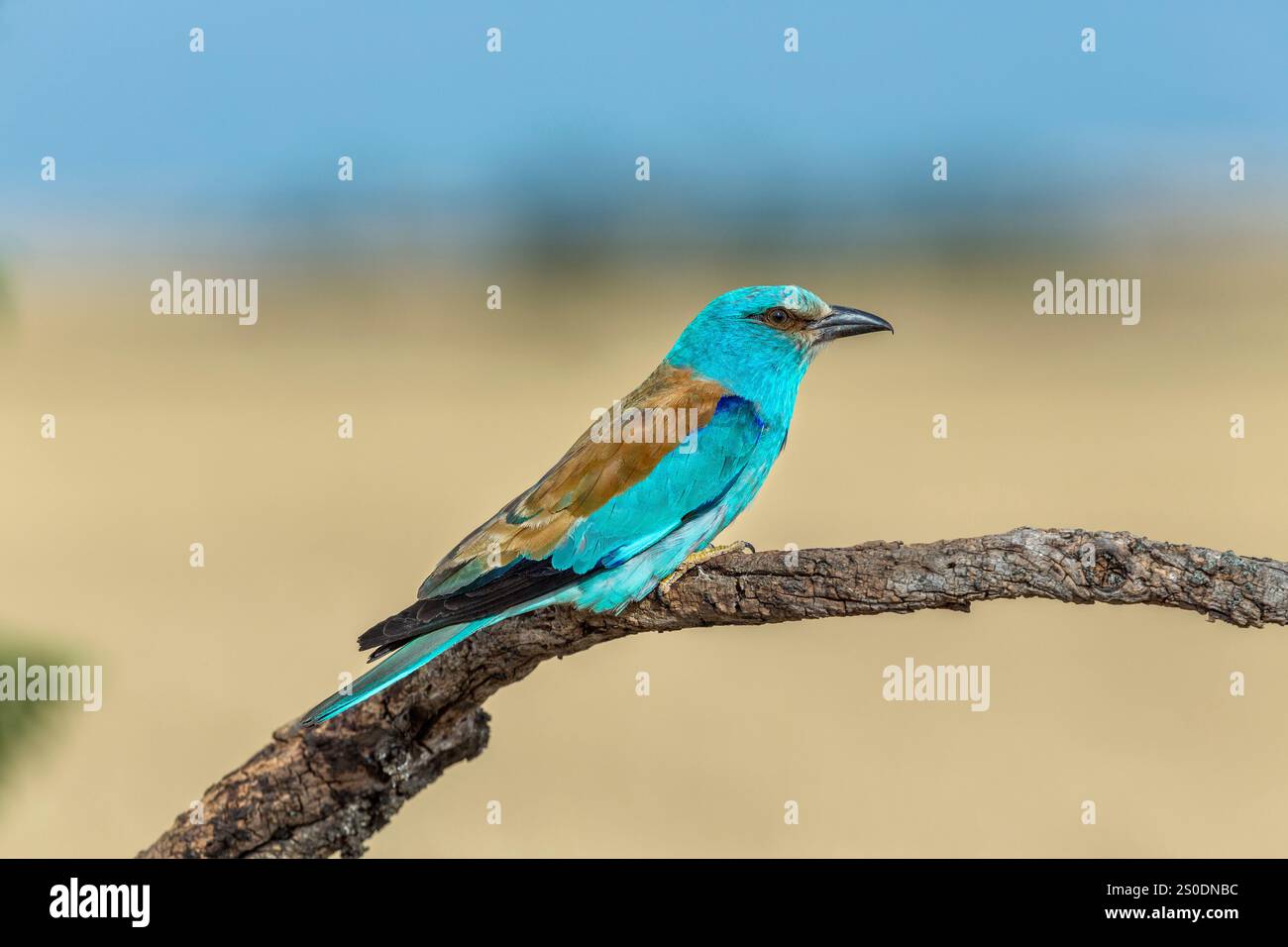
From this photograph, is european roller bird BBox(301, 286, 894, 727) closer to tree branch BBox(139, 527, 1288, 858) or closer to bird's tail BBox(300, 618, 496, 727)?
bird's tail BBox(300, 618, 496, 727)

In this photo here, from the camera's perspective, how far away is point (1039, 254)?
66.1 feet

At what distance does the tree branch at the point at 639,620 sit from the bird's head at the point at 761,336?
2.28 ft

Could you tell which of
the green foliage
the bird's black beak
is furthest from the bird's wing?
the green foliage

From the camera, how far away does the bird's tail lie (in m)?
3.52

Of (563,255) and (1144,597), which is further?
(563,255)

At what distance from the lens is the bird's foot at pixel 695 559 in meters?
4.02

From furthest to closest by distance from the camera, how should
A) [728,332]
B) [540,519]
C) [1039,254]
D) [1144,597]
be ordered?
[1039,254] < [728,332] < [540,519] < [1144,597]

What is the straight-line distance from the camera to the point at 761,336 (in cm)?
434

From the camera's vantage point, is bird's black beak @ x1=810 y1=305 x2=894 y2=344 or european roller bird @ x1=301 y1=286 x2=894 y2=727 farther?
bird's black beak @ x1=810 y1=305 x2=894 y2=344

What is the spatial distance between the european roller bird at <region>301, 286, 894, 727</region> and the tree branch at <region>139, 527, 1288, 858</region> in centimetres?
14

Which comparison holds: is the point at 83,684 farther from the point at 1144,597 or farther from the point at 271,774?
the point at 1144,597

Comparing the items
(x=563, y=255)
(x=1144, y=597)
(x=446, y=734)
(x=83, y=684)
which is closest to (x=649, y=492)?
(x=446, y=734)

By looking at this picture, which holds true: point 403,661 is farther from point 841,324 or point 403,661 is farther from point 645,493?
point 841,324

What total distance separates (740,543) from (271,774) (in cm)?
164
